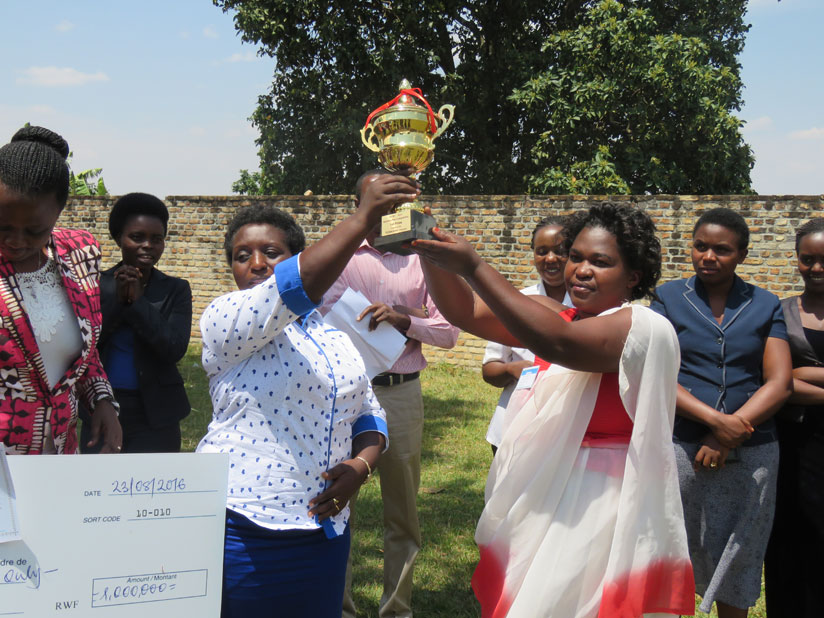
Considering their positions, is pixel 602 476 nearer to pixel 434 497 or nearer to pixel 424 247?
pixel 424 247

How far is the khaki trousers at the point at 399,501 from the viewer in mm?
3453

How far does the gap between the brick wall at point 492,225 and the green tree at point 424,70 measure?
4.49 metres

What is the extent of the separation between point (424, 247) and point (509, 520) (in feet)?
2.93

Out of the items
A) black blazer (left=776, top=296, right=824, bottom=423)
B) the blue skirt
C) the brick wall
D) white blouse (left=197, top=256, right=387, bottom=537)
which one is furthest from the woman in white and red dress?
the brick wall

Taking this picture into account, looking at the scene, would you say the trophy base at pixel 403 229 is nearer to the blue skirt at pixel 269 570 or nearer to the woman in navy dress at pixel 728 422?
the blue skirt at pixel 269 570

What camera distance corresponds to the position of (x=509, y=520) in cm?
210

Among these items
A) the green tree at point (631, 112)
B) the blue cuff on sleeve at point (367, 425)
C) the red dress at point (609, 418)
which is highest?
the green tree at point (631, 112)

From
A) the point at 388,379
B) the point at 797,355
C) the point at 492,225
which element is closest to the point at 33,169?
the point at 388,379

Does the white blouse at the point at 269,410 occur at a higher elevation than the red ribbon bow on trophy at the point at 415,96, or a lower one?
lower

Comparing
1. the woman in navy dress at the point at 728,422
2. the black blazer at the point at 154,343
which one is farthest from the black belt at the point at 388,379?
the woman in navy dress at the point at 728,422

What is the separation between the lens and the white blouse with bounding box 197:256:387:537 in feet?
5.71

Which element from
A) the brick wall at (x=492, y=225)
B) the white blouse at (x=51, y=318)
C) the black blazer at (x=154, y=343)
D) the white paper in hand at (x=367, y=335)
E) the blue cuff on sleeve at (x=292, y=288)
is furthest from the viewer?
the brick wall at (x=492, y=225)

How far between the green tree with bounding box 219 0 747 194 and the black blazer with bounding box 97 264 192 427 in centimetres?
1178

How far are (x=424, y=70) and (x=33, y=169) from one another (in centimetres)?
1372
